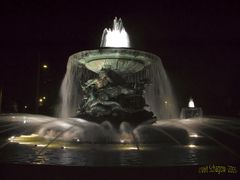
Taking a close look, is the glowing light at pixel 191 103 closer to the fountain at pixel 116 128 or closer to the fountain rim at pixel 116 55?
the fountain at pixel 116 128

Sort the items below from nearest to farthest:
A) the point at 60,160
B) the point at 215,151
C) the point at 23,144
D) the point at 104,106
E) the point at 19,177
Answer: the point at 19,177 < the point at 60,160 < the point at 215,151 < the point at 23,144 < the point at 104,106

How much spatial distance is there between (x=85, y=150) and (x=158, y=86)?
389 inches

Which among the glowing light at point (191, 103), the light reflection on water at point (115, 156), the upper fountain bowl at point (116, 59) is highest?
the upper fountain bowl at point (116, 59)

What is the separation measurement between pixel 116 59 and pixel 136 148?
6.22 m

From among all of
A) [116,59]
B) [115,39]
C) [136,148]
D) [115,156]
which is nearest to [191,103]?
[115,39]

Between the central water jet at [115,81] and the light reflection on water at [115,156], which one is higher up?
the central water jet at [115,81]

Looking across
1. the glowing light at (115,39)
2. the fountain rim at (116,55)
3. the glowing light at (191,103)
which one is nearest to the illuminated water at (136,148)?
the fountain rim at (116,55)

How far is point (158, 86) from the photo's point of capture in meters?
20.4

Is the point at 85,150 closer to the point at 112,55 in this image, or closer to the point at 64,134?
the point at 64,134

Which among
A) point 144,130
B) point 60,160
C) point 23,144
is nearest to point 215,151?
point 144,130

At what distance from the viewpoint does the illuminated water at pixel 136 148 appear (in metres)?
9.16

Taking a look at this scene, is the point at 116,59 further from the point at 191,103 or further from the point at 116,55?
the point at 191,103

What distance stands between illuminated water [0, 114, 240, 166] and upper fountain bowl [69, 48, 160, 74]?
132 inches

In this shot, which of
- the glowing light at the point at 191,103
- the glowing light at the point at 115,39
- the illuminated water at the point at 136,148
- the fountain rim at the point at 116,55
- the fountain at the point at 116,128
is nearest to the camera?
the illuminated water at the point at 136,148
